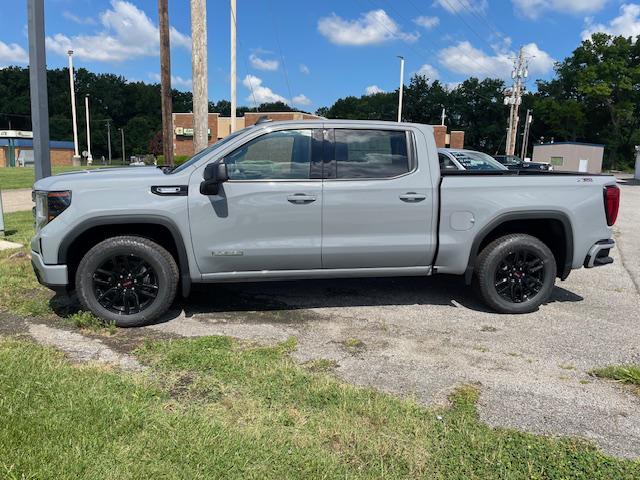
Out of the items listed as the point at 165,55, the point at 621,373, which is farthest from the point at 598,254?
the point at 165,55

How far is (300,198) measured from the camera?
15.7ft

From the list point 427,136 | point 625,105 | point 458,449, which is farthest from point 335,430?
point 625,105

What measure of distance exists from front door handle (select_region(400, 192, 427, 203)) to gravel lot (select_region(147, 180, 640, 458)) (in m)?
1.18

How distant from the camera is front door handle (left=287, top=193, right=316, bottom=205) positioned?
15.6 ft

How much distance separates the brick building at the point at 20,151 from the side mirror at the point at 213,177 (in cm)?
7758

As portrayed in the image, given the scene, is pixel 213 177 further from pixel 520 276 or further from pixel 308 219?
pixel 520 276

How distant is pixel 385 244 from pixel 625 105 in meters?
78.7

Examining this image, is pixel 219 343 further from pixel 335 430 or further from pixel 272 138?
pixel 272 138

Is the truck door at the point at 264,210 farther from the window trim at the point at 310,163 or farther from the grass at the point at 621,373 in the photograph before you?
the grass at the point at 621,373

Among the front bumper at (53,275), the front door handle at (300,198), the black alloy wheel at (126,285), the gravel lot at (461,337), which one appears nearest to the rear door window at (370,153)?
the front door handle at (300,198)

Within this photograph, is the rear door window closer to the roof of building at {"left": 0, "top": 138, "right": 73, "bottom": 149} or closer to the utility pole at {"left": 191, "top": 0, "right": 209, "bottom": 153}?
the utility pole at {"left": 191, "top": 0, "right": 209, "bottom": 153}

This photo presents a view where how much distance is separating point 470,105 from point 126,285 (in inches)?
4356

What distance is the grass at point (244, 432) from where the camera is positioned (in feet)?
8.74

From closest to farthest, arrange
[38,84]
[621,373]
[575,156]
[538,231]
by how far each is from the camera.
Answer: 1. [621,373]
2. [538,231]
3. [38,84]
4. [575,156]
